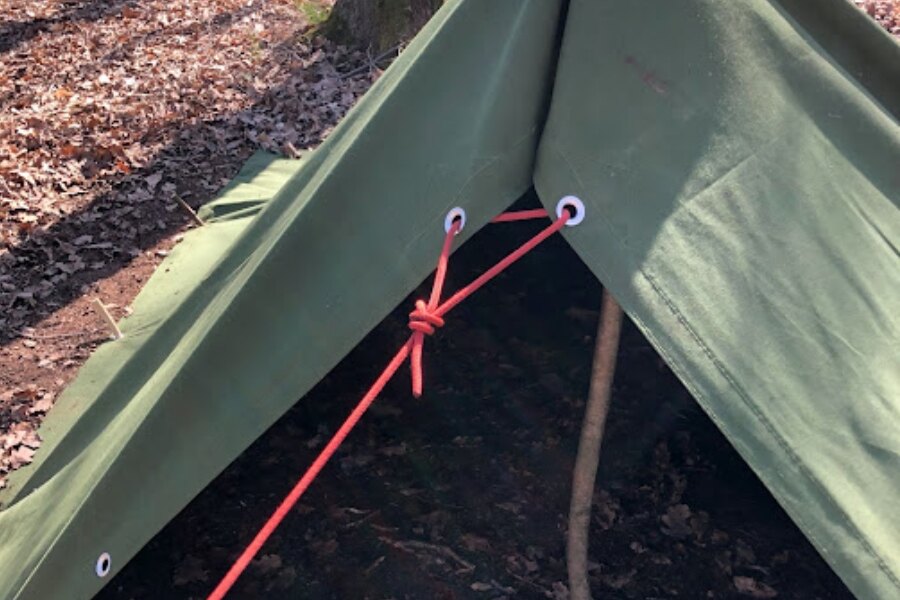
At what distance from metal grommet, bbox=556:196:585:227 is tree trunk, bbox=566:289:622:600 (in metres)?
0.31

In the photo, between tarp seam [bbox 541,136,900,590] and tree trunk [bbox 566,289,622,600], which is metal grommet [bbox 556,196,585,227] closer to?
tarp seam [bbox 541,136,900,590]

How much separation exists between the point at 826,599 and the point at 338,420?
1.98 meters

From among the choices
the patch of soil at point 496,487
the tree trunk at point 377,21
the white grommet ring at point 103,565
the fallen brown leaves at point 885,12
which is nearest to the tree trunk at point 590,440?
the patch of soil at point 496,487

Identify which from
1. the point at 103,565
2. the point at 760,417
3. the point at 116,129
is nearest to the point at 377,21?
the point at 116,129

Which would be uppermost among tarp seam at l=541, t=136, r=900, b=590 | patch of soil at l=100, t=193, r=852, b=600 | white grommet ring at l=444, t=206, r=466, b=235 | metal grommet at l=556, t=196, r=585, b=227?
metal grommet at l=556, t=196, r=585, b=227

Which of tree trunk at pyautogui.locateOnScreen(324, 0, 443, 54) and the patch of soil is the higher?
tree trunk at pyautogui.locateOnScreen(324, 0, 443, 54)

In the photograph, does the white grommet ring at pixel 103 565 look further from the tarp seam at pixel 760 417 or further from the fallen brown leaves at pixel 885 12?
the fallen brown leaves at pixel 885 12

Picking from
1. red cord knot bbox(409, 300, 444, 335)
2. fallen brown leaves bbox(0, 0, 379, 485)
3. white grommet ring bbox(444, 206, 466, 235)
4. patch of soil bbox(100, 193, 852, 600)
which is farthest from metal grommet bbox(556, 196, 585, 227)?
fallen brown leaves bbox(0, 0, 379, 485)

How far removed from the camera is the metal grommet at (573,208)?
7.51ft

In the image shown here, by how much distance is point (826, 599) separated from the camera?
2.94 metres

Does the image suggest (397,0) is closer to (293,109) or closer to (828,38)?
(293,109)

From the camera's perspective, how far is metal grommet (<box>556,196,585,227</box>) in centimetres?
229

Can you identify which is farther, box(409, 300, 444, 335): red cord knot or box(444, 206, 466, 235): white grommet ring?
box(444, 206, 466, 235): white grommet ring

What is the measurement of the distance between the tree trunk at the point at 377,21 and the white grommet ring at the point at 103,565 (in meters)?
5.21
